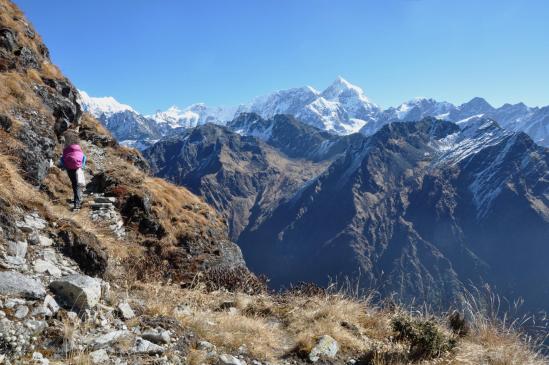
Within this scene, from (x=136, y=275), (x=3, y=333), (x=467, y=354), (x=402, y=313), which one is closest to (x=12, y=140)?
(x=136, y=275)

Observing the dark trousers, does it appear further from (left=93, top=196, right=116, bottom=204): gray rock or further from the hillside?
(left=93, top=196, right=116, bottom=204): gray rock

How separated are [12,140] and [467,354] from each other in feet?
55.4

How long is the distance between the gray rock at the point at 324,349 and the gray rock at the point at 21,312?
15.4ft

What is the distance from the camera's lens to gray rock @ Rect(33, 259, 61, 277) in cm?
738

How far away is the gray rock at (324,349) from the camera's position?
7.71 meters

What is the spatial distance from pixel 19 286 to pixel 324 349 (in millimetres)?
5261

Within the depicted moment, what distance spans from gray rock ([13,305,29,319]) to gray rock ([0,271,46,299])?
12.2 inches

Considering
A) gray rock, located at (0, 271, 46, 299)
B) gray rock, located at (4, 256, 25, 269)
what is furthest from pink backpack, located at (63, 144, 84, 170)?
gray rock, located at (0, 271, 46, 299)

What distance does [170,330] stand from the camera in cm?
673

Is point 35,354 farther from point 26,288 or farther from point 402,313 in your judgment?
point 402,313

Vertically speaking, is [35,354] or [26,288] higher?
[26,288]

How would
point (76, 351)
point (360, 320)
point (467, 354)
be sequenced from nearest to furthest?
point (76, 351)
point (467, 354)
point (360, 320)

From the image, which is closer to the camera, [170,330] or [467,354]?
[170,330]

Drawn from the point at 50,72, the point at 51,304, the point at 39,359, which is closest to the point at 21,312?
the point at 51,304
